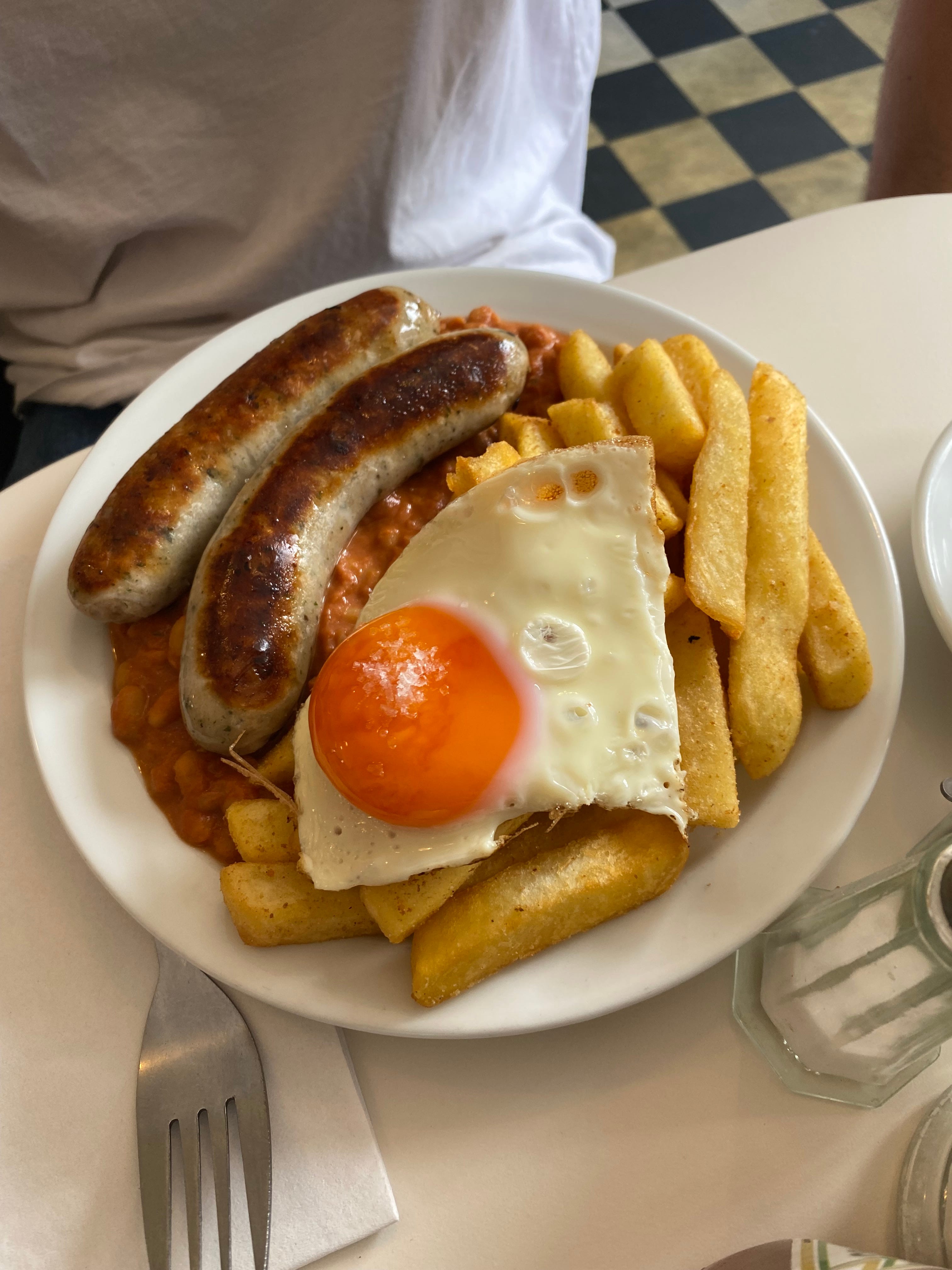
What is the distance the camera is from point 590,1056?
1.49m

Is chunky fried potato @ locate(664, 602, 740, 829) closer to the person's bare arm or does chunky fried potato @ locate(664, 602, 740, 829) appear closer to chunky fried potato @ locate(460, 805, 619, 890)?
chunky fried potato @ locate(460, 805, 619, 890)

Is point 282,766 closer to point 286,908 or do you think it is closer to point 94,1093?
point 286,908

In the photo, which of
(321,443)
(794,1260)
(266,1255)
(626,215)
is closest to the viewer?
(794,1260)

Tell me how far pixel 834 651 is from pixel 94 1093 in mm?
1434

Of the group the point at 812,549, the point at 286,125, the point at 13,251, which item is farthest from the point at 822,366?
the point at 13,251

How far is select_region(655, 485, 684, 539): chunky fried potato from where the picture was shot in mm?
1684

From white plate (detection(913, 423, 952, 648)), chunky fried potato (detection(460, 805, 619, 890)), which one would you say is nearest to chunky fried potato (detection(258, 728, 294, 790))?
chunky fried potato (detection(460, 805, 619, 890))

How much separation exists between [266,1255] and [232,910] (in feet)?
1.54

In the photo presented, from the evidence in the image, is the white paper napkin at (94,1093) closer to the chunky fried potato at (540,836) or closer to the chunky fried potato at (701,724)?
the chunky fried potato at (540,836)

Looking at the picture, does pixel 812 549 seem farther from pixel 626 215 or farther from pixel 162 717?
pixel 626 215

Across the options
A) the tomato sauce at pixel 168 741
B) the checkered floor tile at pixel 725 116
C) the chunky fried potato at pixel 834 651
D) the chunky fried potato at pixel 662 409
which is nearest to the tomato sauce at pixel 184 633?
the tomato sauce at pixel 168 741

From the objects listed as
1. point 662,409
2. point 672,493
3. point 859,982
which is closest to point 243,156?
point 662,409

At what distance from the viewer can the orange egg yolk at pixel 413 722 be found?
146 cm

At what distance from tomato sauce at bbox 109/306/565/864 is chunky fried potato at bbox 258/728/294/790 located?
49 millimetres
